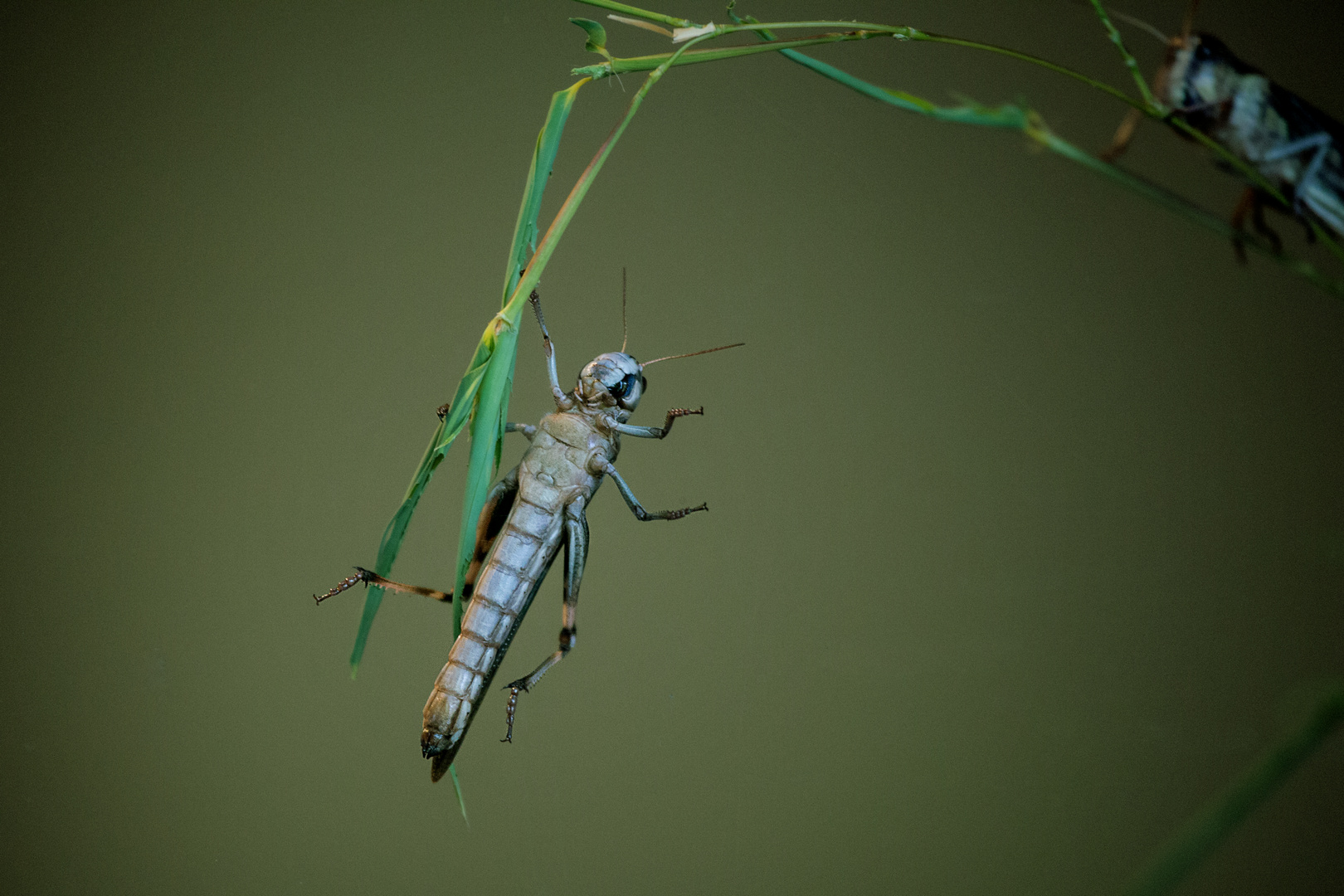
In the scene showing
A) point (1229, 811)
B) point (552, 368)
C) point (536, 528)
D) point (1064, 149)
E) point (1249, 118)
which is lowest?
point (1229, 811)

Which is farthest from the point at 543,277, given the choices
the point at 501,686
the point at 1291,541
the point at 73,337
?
the point at 1291,541

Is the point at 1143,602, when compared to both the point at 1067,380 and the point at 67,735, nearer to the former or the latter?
the point at 1067,380

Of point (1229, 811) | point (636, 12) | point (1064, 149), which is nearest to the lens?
point (1229, 811)

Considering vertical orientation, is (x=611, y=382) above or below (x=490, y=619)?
above

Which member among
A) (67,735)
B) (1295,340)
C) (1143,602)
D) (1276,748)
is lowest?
(1276,748)

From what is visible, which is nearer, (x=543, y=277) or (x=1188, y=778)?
(x=1188, y=778)

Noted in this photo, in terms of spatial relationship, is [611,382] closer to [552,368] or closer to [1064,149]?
[552,368]

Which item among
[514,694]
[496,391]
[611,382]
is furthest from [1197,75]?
[514,694]
